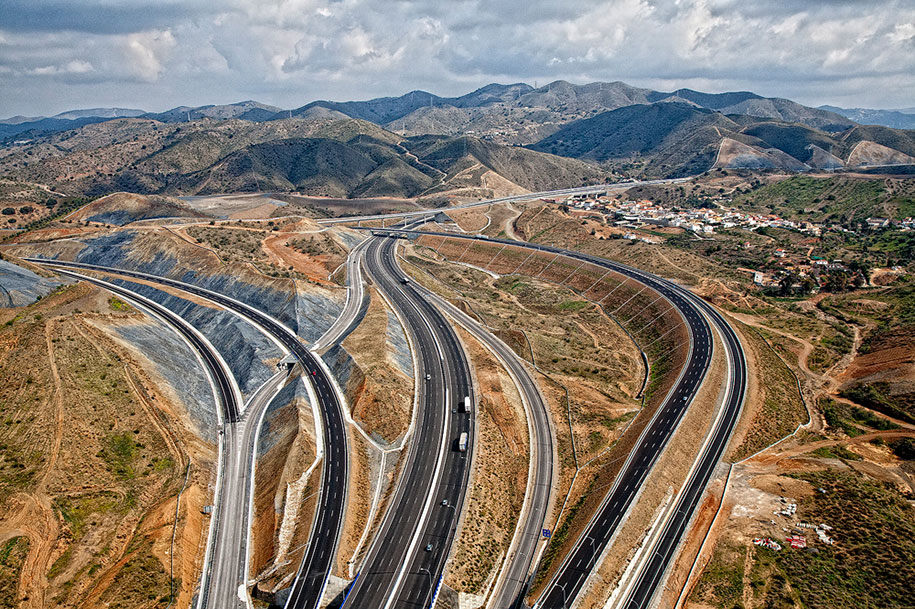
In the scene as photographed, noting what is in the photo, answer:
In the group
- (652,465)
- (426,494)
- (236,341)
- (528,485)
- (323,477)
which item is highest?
(236,341)

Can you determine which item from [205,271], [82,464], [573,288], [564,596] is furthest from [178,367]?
[573,288]

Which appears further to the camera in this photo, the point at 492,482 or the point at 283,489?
the point at 492,482

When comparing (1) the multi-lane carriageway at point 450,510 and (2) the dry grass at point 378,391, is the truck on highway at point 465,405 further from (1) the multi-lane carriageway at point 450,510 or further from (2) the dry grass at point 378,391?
(2) the dry grass at point 378,391

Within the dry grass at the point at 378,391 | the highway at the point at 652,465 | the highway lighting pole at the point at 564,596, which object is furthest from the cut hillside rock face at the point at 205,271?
the highway lighting pole at the point at 564,596

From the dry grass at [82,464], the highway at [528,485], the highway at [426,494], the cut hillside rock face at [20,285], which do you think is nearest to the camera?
the dry grass at [82,464]

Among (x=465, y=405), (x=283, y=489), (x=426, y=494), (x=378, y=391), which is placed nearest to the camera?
(x=426, y=494)

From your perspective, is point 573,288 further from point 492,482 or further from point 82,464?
point 82,464

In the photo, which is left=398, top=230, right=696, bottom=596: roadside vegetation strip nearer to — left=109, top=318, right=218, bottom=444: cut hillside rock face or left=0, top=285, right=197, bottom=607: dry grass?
left=0, top=285, right=197, bottom=607: dry grass
